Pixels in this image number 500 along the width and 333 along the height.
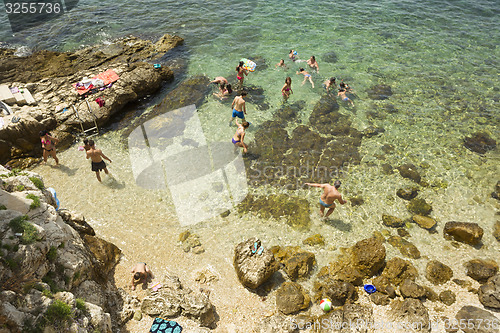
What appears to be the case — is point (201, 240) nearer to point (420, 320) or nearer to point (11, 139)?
point (420, 320)

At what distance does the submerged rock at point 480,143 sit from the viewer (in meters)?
14.4

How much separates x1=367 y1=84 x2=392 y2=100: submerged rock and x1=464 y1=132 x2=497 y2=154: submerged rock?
203 inches

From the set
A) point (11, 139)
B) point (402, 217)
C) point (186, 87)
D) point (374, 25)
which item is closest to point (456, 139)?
point (402, 217)

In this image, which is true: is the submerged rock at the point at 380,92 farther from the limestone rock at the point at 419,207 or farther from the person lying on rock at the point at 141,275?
the person lying on rock at the point at 141,275

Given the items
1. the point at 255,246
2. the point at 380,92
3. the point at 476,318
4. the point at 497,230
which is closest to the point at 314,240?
the point at 255,246

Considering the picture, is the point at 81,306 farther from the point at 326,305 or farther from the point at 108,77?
the point at 108,77

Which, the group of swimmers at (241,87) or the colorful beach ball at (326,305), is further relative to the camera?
the group of swimmers at (241,87)

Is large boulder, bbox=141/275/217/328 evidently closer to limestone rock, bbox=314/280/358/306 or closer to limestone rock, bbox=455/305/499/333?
limestone rock, bbox=314/280/358/306

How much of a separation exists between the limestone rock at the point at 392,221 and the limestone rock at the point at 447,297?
9.43 ft

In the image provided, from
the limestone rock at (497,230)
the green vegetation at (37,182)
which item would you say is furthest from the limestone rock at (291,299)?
the green vegetation at (37,182)

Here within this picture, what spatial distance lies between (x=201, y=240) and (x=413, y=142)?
12.2 meters

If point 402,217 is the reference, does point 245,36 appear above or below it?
above

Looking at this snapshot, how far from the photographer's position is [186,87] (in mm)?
18641

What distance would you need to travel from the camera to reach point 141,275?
923 cm
